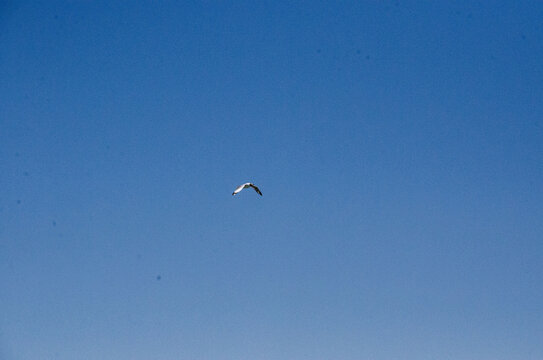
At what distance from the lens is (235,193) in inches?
2451
